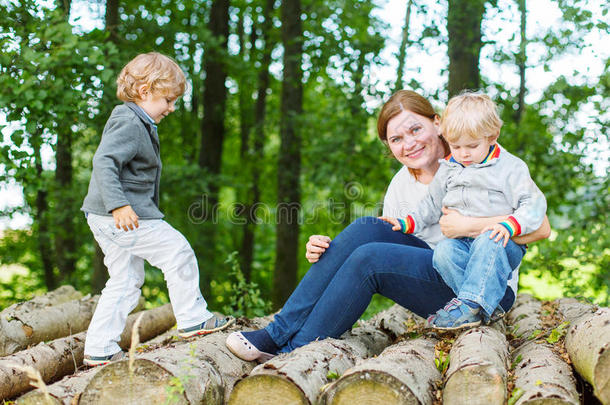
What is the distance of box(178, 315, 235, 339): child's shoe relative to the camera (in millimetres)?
3426

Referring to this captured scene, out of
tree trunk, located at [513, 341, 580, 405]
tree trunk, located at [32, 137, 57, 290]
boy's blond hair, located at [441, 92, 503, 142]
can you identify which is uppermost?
boy's blond hair, located at [441, 92, 503, 142]

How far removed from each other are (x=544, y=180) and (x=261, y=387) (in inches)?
238

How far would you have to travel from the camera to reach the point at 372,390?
7.38 feet

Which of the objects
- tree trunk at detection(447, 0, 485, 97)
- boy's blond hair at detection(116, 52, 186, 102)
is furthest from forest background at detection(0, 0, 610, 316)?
boy's blond hair at detection(116, 52, 186, 102)

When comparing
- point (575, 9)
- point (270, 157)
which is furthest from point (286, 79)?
point (575, 9)

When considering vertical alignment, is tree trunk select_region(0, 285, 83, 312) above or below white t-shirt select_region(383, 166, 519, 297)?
below

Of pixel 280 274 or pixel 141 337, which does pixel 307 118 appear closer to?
pixel 280 274

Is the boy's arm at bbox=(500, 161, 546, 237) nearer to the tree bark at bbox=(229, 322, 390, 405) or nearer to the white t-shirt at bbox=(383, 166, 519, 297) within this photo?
the white t-shirt at bbox=(383, 166, 519, 297)

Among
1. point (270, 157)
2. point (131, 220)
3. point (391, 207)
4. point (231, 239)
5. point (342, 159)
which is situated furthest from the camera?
point (231, 239)

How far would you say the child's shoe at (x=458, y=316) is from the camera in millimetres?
2863

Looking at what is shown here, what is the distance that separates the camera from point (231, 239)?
14.3 metres

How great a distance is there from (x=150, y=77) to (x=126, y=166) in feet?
1.86

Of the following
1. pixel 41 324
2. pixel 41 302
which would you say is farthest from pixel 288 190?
pixel 41 324

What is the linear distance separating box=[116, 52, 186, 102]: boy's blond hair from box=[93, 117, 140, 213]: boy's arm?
23cm
